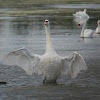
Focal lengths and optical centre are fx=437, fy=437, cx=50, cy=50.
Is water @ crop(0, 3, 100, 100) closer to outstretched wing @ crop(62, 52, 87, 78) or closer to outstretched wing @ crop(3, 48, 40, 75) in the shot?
outstretched wing @ crop(62, 52, 87, 78)

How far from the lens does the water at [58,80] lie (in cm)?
1090

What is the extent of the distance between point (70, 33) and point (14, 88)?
12.6 meters

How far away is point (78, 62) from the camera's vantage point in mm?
11867

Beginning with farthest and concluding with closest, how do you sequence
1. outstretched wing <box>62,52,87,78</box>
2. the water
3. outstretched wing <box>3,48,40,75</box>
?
outstretched wing <box>3,48,40,75</box> < outstretched wing <box>62,52,87,78</box> < the water

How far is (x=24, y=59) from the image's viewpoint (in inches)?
483

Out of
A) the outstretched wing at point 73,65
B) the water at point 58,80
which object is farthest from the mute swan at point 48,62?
the water at point 58,80

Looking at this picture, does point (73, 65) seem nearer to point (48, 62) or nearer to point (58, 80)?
point (48, 62)

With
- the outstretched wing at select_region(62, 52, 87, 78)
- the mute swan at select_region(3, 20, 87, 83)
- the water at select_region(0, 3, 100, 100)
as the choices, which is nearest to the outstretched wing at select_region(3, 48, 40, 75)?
the mute swan at select_region(3, 20, 87, 83)

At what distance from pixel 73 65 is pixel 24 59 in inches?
54.7

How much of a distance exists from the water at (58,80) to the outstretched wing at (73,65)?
32 cm

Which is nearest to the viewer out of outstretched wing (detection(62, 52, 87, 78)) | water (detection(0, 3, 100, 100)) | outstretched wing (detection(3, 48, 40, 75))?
water (detection(0, 3, 100, 100))

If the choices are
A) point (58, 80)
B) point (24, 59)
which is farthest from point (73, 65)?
point (24, 59)

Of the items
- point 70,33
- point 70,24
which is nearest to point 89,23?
point 70,24

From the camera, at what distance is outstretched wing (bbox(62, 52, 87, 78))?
38.6 ft
